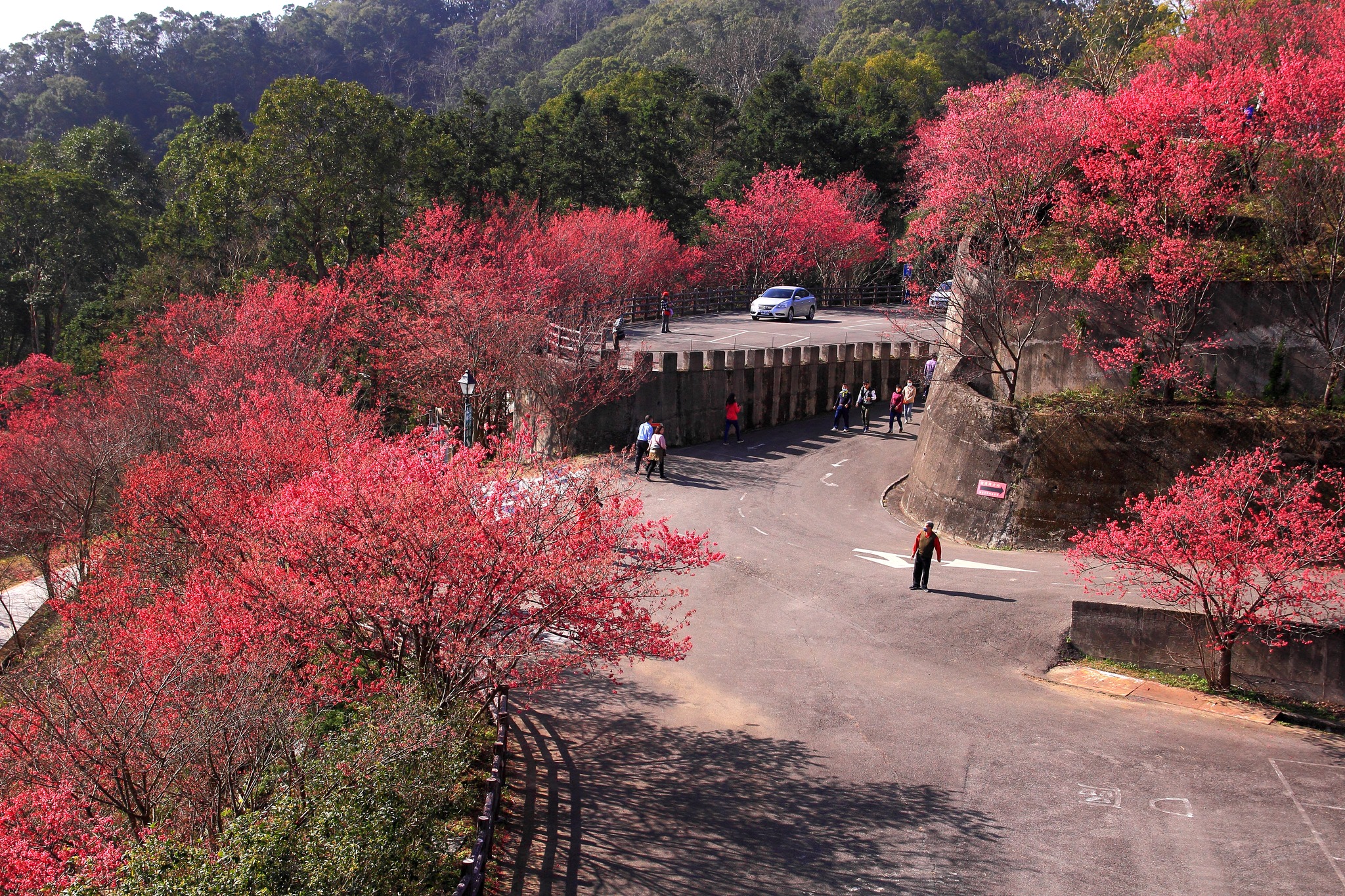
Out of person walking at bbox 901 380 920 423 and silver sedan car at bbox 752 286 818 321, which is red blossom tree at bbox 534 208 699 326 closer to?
silver sedan car at bbox 752 286 818 321

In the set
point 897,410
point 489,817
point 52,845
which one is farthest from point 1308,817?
point 897,410

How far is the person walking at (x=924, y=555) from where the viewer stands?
1664cm

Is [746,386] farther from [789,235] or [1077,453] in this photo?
[789,235]

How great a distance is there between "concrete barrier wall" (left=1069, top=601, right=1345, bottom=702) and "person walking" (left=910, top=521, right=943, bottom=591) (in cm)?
264

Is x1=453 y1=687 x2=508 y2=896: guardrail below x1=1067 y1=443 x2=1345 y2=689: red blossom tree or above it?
below

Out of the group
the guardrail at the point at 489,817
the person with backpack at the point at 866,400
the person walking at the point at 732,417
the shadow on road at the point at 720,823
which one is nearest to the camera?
the guardrail at the point at 489,817

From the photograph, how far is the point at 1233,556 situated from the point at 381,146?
3561 cm

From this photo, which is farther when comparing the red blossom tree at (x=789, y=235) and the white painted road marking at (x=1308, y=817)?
the red blossom tree at (x=789, y=235)

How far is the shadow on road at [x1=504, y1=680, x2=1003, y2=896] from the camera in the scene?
9.11 metres

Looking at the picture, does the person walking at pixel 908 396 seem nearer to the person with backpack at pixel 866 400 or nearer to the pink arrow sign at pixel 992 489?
the person with backpack at pixel 866 400

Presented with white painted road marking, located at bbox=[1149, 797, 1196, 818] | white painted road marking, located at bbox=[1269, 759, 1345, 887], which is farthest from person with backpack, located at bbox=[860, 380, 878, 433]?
white painted road marking, located at bbox=[1149, 797, 1196, 818]

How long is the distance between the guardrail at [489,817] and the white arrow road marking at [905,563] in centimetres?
945

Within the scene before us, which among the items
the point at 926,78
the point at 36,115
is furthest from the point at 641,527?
the point at 36,115

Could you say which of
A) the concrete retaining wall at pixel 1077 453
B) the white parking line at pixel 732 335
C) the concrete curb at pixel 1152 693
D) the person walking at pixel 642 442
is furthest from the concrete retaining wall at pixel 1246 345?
the white parking line at pixel 732 335
